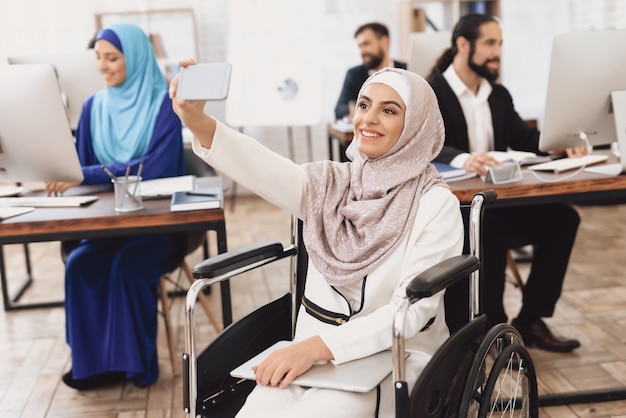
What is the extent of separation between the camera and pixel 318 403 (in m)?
1.43

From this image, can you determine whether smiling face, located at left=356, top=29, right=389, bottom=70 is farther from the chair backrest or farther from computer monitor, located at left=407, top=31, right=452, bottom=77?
the chair backrest

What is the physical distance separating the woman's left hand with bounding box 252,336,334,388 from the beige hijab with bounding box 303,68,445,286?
0.61 ft

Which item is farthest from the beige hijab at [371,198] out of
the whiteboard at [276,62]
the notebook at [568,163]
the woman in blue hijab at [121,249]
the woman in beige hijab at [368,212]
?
the whiteboard at [276,62]

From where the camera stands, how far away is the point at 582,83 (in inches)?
88.7

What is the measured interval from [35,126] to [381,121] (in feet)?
3.64

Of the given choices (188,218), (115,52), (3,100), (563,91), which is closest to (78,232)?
(188,218)

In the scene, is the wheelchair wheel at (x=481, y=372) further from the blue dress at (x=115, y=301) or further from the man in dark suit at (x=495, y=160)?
the blue dress at (x=115, y=301)

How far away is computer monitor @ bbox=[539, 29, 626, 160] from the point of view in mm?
2221

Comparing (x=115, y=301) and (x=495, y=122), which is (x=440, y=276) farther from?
(x=495, y=122)

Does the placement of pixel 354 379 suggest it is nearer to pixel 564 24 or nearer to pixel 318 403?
pixel 318 403

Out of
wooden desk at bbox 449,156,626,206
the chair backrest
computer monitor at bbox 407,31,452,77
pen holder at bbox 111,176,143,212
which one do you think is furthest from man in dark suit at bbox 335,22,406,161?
the chair backrest

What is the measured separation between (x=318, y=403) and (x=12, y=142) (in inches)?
53.4

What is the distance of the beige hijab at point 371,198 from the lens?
1621 millimetres

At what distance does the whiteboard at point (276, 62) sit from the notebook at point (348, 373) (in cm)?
347
